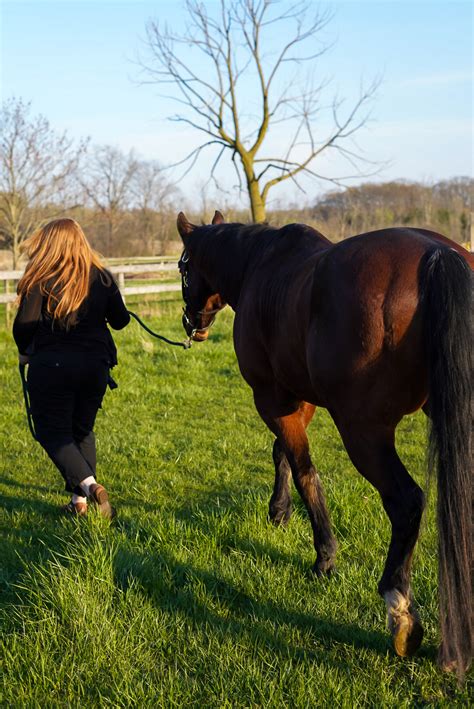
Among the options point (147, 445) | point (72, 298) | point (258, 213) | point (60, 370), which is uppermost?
point (258, 213)

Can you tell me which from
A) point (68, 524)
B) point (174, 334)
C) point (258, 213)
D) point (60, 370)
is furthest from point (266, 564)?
A: point (258, 213)

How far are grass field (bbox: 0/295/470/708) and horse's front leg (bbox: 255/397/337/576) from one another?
0.12 m

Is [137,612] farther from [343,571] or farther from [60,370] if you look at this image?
[60,370]

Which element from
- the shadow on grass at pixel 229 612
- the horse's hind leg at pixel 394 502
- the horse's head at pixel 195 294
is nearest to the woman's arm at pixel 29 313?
the horse's head at pixel 195 294

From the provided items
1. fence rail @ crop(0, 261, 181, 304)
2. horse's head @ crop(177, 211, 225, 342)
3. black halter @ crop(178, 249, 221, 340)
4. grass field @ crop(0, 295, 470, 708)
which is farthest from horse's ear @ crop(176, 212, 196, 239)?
fence rail @ crop(0, 261, 181, 304)

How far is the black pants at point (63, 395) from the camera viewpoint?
Answer: 462 cm

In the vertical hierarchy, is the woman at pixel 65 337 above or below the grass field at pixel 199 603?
above

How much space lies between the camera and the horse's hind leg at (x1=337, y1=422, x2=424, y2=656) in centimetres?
282

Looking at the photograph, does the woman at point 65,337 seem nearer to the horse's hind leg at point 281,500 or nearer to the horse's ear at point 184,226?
the horse's ear at point 184,226

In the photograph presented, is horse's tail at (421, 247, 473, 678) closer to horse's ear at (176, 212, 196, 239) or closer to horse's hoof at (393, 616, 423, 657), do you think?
horse's hoof at (393, 616, 423, 657)

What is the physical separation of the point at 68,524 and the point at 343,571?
1.85 meters

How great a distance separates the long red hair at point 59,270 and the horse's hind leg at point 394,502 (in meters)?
2.37

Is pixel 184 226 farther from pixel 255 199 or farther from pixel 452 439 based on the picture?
pixel 255 199

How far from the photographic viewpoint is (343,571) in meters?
3.51
